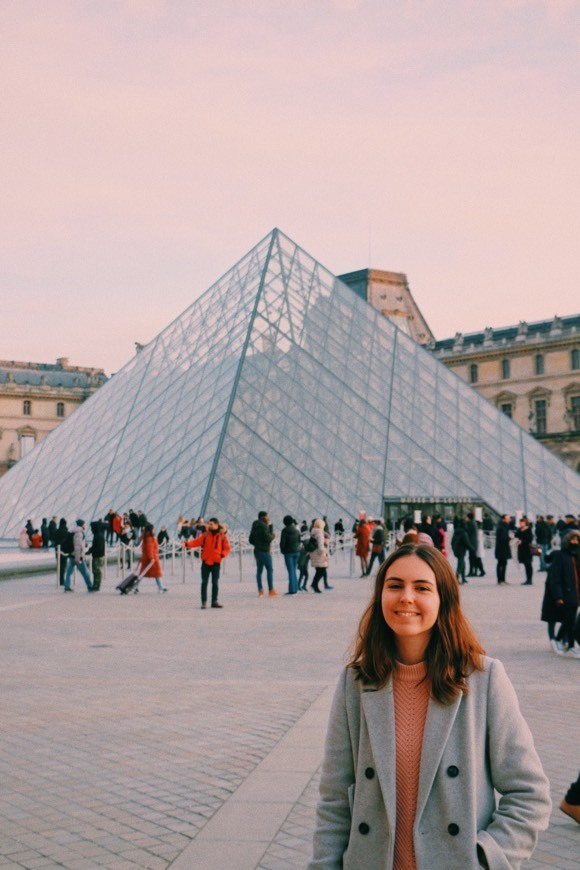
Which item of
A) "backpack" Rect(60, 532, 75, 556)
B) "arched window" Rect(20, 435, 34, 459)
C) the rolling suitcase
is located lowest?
the rolling suitcase

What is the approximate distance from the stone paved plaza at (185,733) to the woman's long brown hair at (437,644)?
1.93 meters

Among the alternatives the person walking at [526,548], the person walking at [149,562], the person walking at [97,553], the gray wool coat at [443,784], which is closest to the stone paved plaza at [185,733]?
the gray wool coat at [443,784]

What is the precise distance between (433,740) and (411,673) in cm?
19

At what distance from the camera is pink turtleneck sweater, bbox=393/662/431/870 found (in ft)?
7.82

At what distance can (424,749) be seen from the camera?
7.81ft

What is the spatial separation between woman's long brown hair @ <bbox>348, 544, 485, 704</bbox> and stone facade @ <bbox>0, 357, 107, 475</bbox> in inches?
3465

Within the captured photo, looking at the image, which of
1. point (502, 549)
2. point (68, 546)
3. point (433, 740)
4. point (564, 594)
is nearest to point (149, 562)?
point (68, 546)

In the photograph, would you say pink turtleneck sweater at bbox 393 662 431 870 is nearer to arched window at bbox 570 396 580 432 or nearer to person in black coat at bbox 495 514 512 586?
person in black coat at bbox 495 514 512 586

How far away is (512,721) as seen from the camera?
2461 mm

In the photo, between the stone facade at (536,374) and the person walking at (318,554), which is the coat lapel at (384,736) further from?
the stone facade at (536,374)

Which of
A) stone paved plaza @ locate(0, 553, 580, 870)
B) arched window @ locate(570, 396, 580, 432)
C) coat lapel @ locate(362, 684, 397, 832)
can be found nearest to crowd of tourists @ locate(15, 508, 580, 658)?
stone paved plaza @ locate(0, 553, 580, 870)

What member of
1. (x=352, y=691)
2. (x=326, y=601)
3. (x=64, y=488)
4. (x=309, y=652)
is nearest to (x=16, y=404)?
(x=64, y=488)

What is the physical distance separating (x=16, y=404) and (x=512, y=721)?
91.5 meters

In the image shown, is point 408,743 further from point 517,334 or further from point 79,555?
point 517,334
